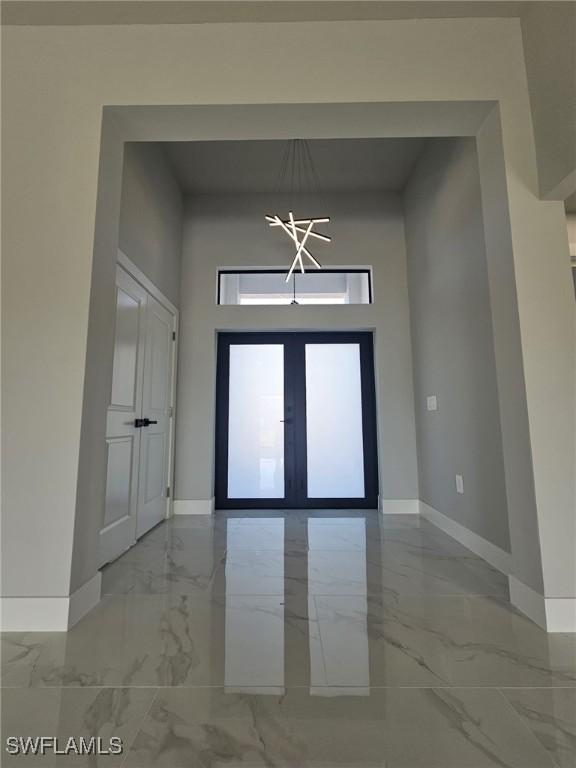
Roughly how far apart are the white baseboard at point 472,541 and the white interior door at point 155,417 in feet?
7.82

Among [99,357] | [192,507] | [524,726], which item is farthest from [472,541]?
[99,357]

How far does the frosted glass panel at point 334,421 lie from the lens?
12.9ft

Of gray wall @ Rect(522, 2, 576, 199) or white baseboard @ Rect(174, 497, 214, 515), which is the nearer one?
gray wall @ Rect(522, 2, 576, 199)

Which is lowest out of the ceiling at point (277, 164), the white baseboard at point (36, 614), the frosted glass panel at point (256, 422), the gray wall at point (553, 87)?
the white baseboard at point (36, 614)

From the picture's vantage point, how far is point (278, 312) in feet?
12.8

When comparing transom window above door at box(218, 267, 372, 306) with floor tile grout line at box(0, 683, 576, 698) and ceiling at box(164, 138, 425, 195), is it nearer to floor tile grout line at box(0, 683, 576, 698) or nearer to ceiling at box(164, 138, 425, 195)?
ceiling at box(164, 138, 425, 195)

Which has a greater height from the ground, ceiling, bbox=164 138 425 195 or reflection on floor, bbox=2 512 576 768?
ceiling, bbox=164 138 425 195

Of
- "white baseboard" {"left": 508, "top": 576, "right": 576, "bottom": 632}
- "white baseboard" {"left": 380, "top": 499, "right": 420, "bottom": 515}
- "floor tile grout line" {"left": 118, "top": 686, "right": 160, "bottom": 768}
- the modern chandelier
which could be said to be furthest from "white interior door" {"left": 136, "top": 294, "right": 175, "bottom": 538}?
"white baseboard" {"left": 508, "top": 576, "right": 576, "bottom": 632}

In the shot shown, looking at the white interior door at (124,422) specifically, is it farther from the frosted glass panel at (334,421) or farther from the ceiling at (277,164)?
the frosted glass panel at (334,421)

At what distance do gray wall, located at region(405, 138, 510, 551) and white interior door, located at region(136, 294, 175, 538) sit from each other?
2.41 m

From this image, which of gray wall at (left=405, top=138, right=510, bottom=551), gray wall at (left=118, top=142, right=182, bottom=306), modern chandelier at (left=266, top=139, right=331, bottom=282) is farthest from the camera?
modern chandelier at (left=266, top=139, right=331, bottom=282)

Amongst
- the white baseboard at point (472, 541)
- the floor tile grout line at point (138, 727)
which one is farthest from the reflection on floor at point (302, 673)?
the white baseboard at point (472, 541)

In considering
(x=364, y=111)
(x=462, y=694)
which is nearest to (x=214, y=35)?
(x=364, y=111)

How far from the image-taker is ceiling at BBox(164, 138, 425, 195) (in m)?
3.30
